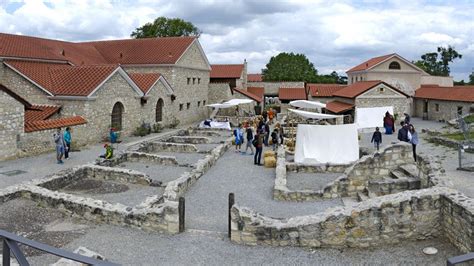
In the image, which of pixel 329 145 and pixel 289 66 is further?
pixel 289 66

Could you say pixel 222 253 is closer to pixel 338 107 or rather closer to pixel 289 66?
pixel 338 107

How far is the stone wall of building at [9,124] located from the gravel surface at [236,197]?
29.3 feet

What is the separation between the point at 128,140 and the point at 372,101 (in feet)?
65.4

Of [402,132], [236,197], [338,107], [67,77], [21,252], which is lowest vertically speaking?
[236,197]

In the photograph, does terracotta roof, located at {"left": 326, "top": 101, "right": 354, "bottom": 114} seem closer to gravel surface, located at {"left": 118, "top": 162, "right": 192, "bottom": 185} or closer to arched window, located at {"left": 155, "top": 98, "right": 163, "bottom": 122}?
arched window, located at {"left": 155, "top": 98, "right": 163, "bottom": 122}

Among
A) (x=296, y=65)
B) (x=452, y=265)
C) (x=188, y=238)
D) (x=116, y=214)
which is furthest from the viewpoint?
(x=296, y=65)

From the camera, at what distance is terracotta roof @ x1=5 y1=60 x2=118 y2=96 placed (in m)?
22.6

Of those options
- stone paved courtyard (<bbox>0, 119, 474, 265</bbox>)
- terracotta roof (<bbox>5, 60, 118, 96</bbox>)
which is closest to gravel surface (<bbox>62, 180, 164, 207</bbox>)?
stone paved courtyard (<bbox>0, 119, 474, 265</bbox>)

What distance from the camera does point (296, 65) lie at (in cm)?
8500

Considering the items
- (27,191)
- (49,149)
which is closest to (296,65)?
(49,149)

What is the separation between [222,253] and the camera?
26.5 feet

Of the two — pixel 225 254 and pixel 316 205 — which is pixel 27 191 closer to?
pixel 225 254

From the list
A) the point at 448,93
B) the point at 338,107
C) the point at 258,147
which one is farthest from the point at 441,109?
the point at 258,147

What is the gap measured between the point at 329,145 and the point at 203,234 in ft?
31.8
